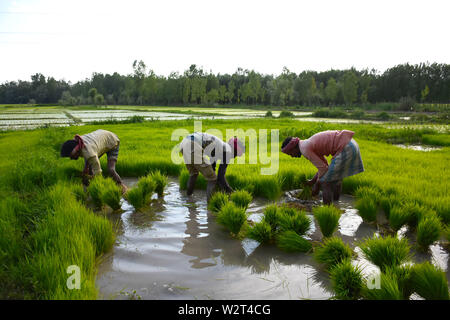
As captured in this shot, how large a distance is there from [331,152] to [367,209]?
0.80 metres

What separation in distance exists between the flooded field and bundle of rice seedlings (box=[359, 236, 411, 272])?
13cm

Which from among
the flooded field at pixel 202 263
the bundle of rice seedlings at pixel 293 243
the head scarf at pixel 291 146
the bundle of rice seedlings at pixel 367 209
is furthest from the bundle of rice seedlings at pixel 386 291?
the head scarf at pixel 291 146

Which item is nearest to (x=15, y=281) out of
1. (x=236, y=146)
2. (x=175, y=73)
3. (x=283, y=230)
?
(x=283, y=230)

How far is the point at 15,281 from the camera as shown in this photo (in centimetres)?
189

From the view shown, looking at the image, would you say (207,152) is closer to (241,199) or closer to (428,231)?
(241,199)

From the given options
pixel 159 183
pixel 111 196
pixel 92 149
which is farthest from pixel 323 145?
pixel 92 149

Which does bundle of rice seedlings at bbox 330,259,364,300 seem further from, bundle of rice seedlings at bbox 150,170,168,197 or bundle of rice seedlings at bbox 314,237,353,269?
bundle of rice seedlings at bbox 150,170,168,197

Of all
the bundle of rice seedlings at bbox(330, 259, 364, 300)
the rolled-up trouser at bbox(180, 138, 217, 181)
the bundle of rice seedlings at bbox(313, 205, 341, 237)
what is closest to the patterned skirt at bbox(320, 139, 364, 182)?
the bundle of rice seedlings at bbox(313, 205, 341, 237)

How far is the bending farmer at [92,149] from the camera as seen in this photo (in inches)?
147

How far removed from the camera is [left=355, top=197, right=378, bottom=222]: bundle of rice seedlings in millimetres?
3156

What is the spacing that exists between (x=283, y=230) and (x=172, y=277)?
1175 millimetres

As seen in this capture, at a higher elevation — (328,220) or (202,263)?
(328,220)

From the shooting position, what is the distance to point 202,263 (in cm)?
240
